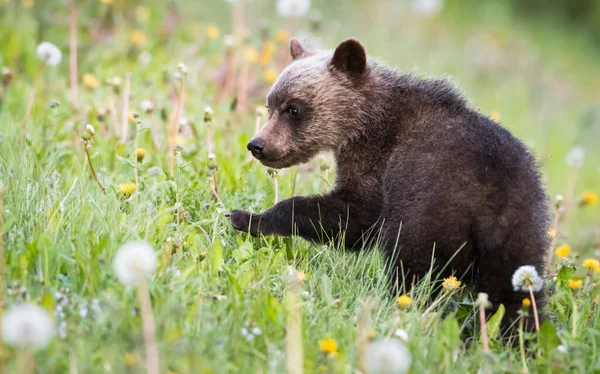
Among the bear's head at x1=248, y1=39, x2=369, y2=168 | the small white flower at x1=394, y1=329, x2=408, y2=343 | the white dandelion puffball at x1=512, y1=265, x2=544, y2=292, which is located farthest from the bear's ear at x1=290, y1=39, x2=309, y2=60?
the small white flower at x1=394, y1=329, x2=408, y2=343

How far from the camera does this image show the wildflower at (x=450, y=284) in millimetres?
4023

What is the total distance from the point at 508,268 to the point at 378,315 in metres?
0.76

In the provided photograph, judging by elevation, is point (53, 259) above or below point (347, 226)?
below

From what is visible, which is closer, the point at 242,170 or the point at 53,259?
the point at 53,259

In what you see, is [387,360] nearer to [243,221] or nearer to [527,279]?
[527,279]

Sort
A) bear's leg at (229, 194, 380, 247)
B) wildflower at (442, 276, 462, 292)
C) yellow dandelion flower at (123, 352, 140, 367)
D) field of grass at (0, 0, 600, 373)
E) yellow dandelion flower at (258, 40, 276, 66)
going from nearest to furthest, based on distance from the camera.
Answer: yellow dandelion flower at (123, 352, 140, 367) < field of grass at (0, 0, 600, 373) < wildflower at (442, 276, 462, 292) < bear's leg at (229, 194, 380, 247) < yellow dandelion flower at (258, 40, 276, 66)

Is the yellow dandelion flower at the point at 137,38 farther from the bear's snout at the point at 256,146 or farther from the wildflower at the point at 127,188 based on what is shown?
the wildflower at the point at 127,188

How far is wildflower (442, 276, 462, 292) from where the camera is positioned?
158 inches

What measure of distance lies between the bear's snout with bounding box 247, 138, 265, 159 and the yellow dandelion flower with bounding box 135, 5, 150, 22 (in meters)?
4.90

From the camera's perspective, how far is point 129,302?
345 centimetres

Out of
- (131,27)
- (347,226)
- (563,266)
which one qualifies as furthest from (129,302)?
(131,27)

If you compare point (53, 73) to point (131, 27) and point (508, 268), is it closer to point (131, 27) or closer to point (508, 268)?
point (131, 27)

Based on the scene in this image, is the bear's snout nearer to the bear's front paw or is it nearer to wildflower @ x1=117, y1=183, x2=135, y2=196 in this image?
the bear's front paw

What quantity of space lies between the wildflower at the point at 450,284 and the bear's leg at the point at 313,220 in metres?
0.81
